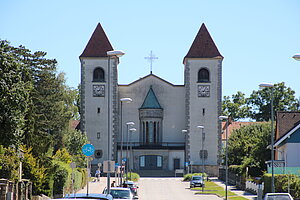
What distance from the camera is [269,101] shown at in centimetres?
11538

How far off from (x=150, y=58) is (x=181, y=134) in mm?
11795

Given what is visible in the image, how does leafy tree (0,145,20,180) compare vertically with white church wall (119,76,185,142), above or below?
below

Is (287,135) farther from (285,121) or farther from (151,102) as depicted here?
(151,102)

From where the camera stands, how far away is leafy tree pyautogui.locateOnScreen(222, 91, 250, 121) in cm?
12088

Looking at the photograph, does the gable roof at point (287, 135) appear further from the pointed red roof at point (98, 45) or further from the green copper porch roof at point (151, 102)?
the pointed red roof at point (98, 45)

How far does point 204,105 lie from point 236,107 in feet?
131

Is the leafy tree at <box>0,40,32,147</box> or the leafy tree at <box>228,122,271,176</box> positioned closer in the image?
the leafy tree at <box>0,40,32,147</box>

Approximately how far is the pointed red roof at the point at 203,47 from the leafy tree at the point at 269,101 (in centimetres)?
2821

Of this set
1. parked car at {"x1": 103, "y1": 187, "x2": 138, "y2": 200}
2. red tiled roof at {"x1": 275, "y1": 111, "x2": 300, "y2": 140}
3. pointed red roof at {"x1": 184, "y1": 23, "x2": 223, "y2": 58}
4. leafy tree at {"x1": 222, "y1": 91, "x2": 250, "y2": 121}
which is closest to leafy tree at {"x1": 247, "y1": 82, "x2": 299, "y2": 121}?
leafy tree at {"x1": 222, "y1": 91, "x2": 250, "y2": 121}

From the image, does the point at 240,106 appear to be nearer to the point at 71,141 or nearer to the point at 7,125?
the point at 71,141

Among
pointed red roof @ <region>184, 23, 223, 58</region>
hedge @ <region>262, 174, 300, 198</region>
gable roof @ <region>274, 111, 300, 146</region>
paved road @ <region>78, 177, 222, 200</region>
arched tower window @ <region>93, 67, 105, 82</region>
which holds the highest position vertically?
pointed red roof @ <region>184, 23, 223, 58</region>

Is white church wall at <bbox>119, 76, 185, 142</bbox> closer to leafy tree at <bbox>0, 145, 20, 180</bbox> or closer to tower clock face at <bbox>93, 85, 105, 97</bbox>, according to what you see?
tower clock face at <bbox>93, 85, 105, 97</bbox>

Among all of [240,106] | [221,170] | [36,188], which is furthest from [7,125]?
[240,106]

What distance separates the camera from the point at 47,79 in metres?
70.6
